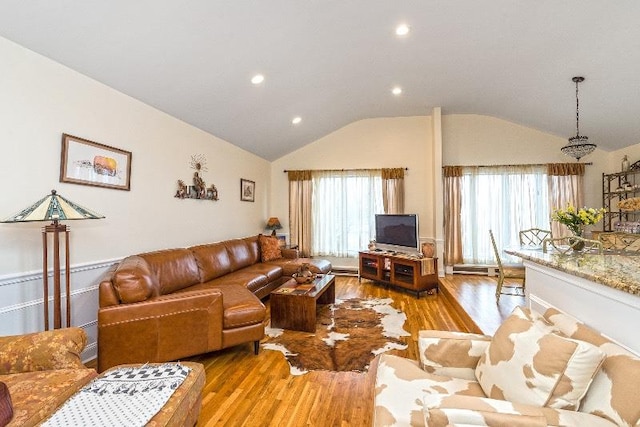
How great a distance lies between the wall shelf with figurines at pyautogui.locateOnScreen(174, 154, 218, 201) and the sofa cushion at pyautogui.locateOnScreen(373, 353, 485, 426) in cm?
330

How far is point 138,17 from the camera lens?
2309mm

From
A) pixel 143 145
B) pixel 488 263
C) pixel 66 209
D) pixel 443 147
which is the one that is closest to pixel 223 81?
pixel 143 145

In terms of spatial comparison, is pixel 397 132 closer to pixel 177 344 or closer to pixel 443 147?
pixel 443 147

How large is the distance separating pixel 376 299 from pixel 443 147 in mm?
3310

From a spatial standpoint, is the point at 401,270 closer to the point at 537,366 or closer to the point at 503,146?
the point at 503,146

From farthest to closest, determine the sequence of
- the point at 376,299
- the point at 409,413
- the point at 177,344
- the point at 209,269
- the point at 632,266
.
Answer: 1. the point at 376,299
2. the point at 209,269
3. the point at 177,344
4. the point at 632,266
5. the point at 409,413

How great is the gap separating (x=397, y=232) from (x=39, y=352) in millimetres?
4711

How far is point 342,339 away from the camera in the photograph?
321 cm

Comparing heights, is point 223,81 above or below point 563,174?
above

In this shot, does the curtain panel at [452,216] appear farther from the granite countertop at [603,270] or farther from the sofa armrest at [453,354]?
the sofa armrest at [453,354]

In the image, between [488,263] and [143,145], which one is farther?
[488,263]

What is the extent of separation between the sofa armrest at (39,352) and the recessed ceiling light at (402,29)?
3.60 metres

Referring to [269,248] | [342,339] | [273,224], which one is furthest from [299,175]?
[342,339]

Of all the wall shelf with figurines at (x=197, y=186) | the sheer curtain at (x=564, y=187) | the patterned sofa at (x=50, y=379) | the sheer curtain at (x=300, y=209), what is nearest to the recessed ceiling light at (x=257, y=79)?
the wall shelf with figurines at (x=197, y=186)
